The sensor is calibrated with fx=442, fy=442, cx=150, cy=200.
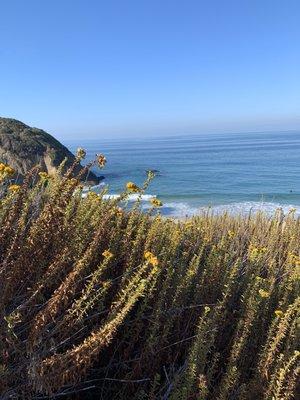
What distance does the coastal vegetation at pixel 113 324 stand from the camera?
6.37 feet

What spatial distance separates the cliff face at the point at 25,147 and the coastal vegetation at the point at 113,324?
26.3 m

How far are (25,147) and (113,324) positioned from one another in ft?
103

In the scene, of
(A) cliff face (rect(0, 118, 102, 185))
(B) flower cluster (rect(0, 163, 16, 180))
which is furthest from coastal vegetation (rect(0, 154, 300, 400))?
(A) cliff face (rect(0, 118, 102, 185))

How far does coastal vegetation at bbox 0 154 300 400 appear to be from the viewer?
1940 millimetres

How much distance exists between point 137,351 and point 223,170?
139 feet

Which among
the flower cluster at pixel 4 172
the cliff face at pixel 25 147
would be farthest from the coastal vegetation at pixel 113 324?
the cliff face at pixel 25 147

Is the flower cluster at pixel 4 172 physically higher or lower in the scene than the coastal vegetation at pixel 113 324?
higher

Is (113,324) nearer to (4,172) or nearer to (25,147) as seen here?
(4,172)

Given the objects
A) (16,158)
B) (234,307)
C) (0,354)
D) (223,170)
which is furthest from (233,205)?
(0,354)

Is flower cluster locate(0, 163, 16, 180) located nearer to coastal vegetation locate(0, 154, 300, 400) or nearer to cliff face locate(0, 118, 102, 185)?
coastal vegetation locate(0, 154, 300, 400)

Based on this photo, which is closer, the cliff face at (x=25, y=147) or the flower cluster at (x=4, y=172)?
the flower cluster at (x=4, y=172)

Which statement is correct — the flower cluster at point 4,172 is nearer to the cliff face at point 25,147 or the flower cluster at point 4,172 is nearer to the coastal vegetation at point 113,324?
the coastal vegetation at point 113,324

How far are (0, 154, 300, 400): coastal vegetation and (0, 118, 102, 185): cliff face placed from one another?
2628cm

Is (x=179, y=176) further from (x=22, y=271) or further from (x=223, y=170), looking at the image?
(x=22, y=271)
